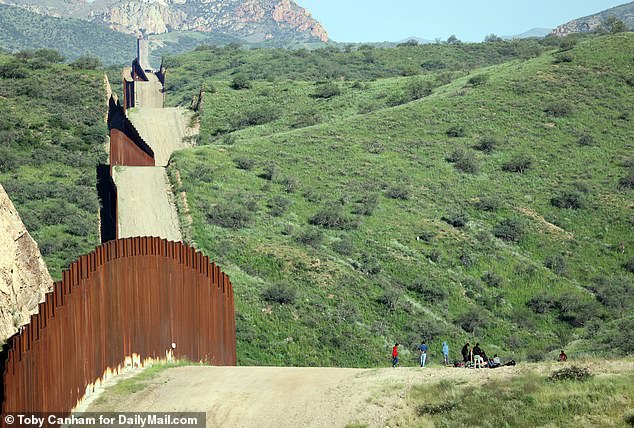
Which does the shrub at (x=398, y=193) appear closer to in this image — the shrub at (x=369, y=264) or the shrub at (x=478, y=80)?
the shrub at (x=369, y=264)

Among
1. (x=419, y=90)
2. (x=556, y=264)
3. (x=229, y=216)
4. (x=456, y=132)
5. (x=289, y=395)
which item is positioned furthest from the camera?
(x=419, y=90)

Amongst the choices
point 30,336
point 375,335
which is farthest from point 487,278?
point 30,336

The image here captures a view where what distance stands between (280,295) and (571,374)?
75.6 ft

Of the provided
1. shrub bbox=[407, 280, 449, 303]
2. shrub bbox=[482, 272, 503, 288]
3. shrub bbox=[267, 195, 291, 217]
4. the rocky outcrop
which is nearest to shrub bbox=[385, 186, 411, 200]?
shrub bbox=[267, 195, 291, 217]

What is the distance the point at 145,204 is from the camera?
49.7 metres

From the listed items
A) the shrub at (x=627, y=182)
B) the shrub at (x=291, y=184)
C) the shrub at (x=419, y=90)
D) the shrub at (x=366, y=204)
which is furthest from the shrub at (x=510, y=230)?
the shrub at (x=419, y=90)

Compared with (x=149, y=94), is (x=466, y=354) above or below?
below

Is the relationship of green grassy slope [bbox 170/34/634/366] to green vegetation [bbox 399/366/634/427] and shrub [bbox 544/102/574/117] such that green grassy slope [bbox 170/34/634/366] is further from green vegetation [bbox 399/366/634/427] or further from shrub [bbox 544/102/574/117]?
green vegetation [bbox 399/366/634/427]

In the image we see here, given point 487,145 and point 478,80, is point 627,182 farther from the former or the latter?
point 478,80

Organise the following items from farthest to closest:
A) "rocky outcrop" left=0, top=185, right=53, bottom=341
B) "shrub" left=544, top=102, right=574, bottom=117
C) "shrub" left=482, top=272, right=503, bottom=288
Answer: "shrub" left=544, top=102, right=574, bottom=117 → "shrub" left=482, top=272, right=503, bottom=288 → "rocky outcrop" left=0, top=185, right=53, bottom=341

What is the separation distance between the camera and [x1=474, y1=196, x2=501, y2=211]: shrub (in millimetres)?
53031

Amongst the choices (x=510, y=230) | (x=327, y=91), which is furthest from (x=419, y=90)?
(x=510, y=230)

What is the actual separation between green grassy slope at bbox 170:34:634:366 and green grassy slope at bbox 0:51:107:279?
6280 mm

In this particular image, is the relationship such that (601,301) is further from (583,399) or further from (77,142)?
(77,142)
